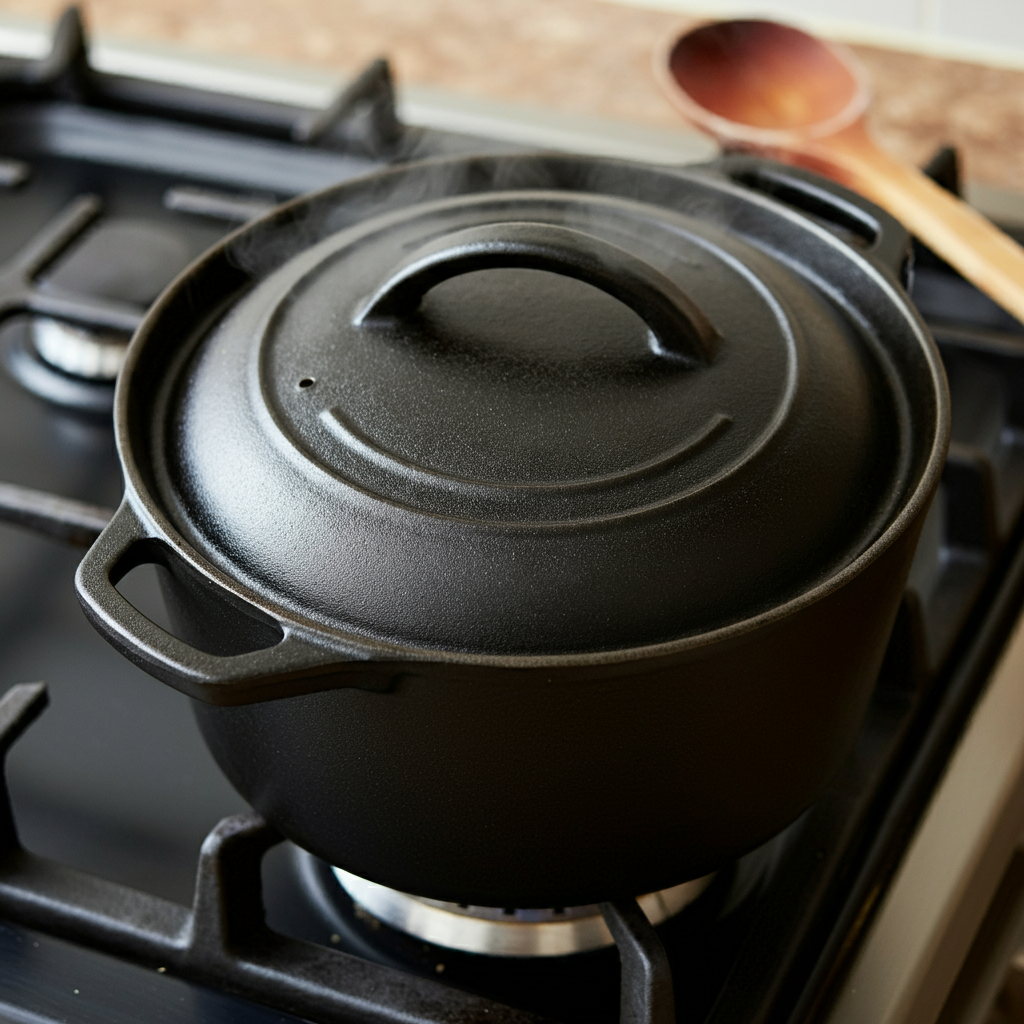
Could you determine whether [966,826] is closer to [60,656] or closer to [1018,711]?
[1018,711]

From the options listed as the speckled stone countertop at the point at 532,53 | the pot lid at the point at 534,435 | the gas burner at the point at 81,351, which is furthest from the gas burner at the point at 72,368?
the speckled stone countertop at the point at 532,53

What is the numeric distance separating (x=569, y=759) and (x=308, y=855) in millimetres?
223

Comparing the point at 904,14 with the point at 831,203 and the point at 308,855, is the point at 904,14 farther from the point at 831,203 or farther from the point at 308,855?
the point at 308,855

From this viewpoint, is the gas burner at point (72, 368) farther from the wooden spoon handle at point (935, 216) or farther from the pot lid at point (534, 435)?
the wooden spoon handle at point (935, 216)

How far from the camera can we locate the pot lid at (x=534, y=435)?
0.44 meters

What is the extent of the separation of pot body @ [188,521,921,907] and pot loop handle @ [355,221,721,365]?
0.12 metres

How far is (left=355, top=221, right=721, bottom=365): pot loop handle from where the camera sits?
467 mm

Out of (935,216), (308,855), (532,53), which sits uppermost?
(935,216)

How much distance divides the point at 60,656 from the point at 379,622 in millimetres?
327

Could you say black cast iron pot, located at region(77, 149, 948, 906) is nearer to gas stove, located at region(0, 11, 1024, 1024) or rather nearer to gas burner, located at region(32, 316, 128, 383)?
gas stove, located at region(0, 11, 1024, 1024)

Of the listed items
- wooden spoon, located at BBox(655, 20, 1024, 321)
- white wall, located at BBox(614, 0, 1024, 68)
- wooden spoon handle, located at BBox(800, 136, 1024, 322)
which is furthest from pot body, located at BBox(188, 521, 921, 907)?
white wall, located at BBox(614, 0, 1024, 68)

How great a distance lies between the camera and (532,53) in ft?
4.48

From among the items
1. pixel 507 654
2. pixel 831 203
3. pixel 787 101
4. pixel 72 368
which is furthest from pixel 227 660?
pixel 787 101

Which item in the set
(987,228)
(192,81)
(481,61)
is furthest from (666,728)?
(481,61)
